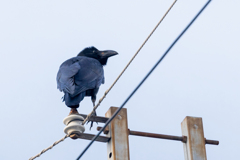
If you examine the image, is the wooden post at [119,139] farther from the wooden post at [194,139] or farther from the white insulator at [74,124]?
the wooden post at [194,139]

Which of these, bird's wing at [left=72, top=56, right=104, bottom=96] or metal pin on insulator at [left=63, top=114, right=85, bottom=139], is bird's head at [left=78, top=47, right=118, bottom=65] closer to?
bird's wing at [left=72, top=56, right=104, bottom=96]

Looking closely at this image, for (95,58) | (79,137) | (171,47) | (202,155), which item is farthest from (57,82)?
(171,47)

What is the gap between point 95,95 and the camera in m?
8.73

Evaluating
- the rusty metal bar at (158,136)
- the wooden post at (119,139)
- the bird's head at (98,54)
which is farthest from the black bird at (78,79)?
the rusty metal bar at (158,136)

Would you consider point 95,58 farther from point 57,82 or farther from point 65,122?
point 65,122

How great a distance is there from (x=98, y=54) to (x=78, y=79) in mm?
2416

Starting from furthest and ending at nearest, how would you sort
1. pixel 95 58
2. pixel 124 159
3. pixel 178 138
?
1. pixel 95 58
2. pixel 178 138
3. pixel 124 159

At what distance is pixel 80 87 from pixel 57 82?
2.37ft

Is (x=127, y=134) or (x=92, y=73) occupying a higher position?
(x=92, y=73)

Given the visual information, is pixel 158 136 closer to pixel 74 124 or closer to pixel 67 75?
pixel 74 124

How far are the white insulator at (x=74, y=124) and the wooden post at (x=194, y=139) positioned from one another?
3.97 feet

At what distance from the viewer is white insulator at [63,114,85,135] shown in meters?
5.66

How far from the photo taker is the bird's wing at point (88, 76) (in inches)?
312

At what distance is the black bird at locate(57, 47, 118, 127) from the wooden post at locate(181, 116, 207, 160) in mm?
1963
